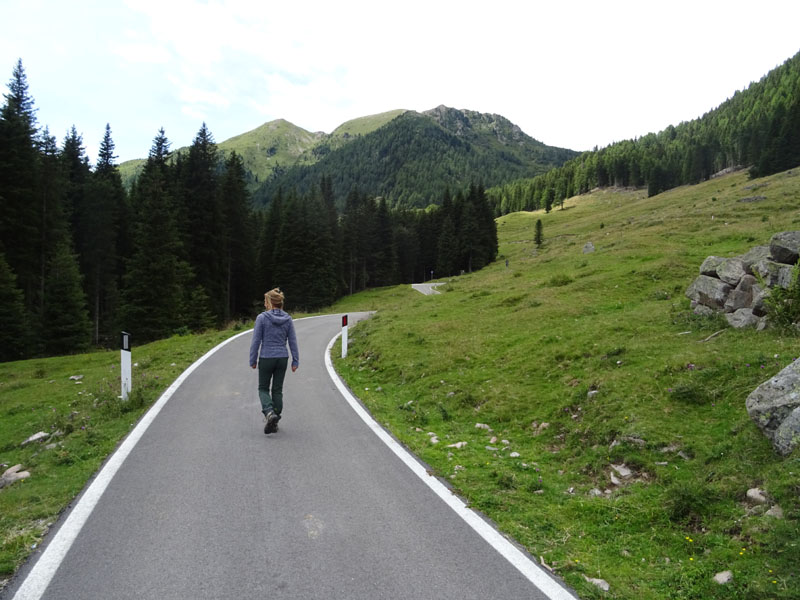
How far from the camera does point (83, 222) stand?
134ft

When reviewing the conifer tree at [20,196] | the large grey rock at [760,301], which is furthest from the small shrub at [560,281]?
the conifer tree at [20,196]

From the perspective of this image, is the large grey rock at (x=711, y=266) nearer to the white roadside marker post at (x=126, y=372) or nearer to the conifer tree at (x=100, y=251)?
the white roadside marker post at (x=126, y=372)

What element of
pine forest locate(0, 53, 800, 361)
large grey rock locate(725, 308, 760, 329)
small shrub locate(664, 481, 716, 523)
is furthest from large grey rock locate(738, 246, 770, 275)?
pine forest locate(0, 53, 800, 361)

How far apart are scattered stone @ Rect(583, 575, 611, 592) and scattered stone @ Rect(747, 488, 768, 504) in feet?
6.18

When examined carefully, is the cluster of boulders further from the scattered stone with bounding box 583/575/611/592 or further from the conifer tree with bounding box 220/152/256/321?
the conifer tree with bounding box 220/152/256/321

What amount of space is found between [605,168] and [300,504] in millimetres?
173819

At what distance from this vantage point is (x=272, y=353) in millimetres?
7816

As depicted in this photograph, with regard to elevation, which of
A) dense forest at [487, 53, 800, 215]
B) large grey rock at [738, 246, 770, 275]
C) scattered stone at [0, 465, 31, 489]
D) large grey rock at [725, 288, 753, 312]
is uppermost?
dense forest at [487, 53, 800, 215]

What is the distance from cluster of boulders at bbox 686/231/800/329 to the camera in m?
8.37

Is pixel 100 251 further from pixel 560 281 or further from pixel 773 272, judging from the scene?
pixel 773 272

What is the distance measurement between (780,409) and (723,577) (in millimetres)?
2330

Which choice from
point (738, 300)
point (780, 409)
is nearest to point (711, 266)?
point (738, 300)

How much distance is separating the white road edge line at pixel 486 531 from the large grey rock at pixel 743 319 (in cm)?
700

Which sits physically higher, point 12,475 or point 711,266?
point 711,266
